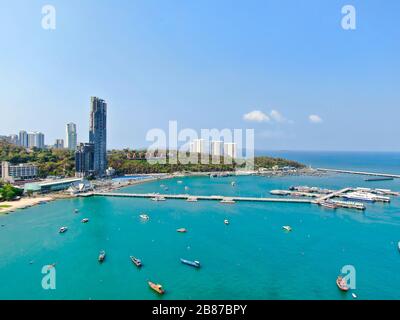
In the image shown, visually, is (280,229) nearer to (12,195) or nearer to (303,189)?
(303,189)

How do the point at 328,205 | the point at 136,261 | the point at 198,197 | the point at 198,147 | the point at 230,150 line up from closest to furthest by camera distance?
the point at 136,261 → the point at 328,205 → the point at 198,197 → the point at 230,150 → the point at 198,147

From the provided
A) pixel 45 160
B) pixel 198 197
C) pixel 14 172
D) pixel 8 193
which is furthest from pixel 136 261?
pixel 45 160

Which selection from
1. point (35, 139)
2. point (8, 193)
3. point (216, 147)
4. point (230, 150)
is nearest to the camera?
point (8, 193)

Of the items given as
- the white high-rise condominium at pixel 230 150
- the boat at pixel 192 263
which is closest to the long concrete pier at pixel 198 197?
the boat at pixel 192 263

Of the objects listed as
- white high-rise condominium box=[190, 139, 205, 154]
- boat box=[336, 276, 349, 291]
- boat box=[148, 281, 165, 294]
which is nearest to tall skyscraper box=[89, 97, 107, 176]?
white high-rise condominium box=[190, 139, 205, 154]

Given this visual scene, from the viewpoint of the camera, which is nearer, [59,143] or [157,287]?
[157,287]

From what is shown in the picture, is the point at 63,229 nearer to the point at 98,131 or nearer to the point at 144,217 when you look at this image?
the point at 144,217

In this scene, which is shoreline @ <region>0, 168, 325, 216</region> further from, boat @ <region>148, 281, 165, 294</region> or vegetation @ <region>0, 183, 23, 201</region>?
boat @ <region>148, 281, 165, 294</region>
